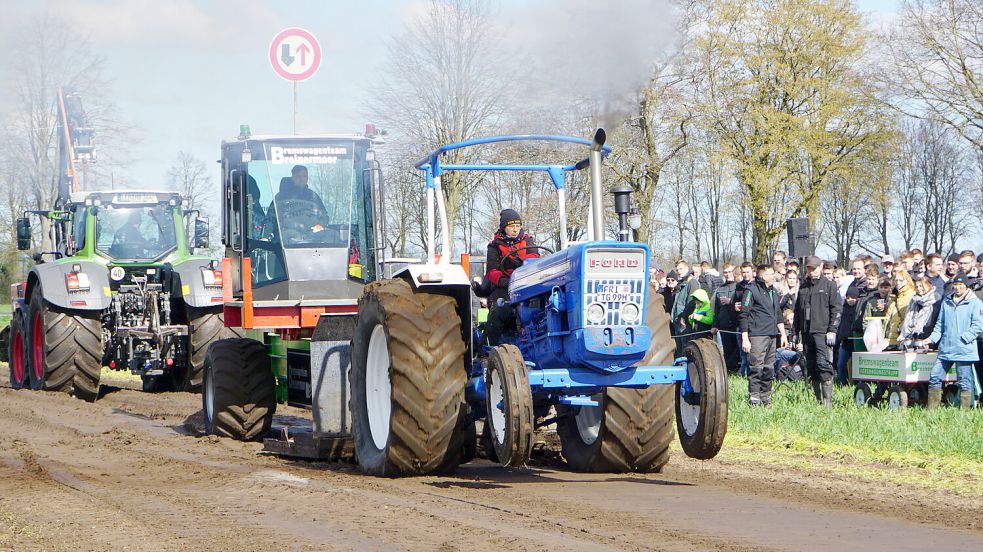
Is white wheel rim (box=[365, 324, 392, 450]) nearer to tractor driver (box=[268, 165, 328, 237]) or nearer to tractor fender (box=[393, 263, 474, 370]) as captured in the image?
tractor fender (box=[393, 263, 474, 370])

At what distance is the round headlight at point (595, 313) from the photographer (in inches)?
293

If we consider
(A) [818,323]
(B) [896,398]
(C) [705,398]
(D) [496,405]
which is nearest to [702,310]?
(A) [818,323]

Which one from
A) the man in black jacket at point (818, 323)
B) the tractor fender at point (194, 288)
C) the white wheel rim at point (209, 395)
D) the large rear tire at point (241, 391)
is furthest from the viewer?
Answer: the tractor fender at point (194, 288)

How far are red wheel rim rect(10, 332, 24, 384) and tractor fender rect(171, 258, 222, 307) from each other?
340 centimetres

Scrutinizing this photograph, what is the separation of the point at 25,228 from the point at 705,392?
12863 mm

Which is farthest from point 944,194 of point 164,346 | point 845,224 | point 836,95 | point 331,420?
point 331,420

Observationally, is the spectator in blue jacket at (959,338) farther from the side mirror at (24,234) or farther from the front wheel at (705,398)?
the side mirror at (24,234)

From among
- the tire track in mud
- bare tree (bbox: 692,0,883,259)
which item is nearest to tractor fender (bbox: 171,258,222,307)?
the tire track in mud

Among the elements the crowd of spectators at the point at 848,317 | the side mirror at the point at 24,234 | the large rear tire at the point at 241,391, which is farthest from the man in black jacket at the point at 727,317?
the side mirror at the point at 24,234

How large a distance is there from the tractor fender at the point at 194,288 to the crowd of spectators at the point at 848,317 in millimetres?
6474

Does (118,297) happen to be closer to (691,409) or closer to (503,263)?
(503,263)

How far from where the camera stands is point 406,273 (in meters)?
8.80

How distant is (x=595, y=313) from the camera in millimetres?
7465

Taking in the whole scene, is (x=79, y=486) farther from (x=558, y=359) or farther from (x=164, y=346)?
(x=164, y=346)
